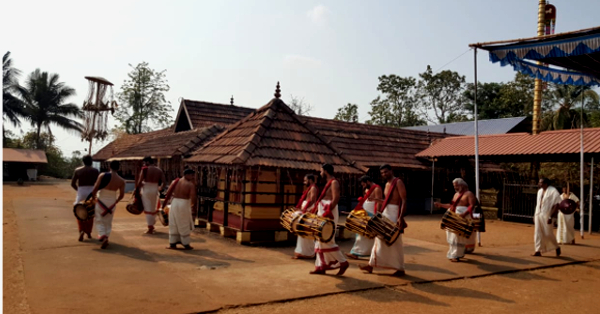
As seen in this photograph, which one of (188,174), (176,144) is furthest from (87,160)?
(176,144)

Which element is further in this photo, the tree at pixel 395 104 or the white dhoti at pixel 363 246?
the tree at pixel 395 104

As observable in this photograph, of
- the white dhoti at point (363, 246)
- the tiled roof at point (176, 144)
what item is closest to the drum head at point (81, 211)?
the white dhoti at point (363, 246)

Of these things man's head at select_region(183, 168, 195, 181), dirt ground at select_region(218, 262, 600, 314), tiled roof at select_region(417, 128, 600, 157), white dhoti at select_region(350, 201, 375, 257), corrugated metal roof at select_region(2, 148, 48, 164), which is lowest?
dirt ground at select_region(218, 262, 600, 314)

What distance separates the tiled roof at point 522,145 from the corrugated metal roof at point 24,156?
2963 cm

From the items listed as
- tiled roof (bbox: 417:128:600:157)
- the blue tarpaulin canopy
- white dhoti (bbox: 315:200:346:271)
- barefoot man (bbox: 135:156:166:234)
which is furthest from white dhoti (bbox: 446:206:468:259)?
tiled roof (bbox: 417:128:600:157)

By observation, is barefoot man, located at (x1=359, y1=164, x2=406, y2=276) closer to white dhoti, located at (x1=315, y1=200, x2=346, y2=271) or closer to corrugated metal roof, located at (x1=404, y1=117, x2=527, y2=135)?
white dhoti, located at (x1=315, y1=200, x2=346, y2=271)

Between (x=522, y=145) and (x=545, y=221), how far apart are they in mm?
8243

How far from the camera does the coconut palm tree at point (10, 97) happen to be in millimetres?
37188

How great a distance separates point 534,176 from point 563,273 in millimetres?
11358

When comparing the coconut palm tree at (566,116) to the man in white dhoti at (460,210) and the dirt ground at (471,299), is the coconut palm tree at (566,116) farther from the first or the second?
the dirt ground at (471,299)

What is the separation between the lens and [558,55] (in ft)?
31.5

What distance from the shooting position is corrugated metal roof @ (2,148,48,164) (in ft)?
112

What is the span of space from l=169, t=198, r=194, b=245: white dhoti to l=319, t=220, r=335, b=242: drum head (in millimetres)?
3152

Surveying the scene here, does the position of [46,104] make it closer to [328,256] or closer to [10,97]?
[10,97]
